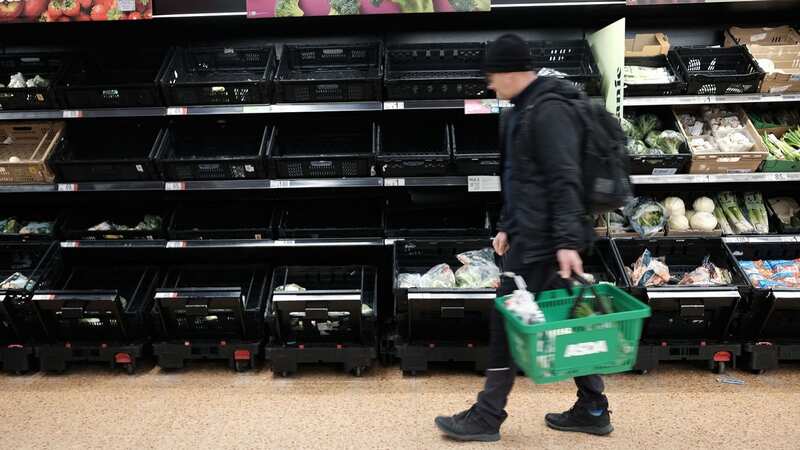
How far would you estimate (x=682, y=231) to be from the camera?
3.34m

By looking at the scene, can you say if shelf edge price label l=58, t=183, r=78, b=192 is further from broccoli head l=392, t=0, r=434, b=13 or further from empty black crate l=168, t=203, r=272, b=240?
broccoli head l=392, t=0, r=434, b=13

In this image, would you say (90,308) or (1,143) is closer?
(90,308)

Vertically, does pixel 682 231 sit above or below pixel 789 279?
above

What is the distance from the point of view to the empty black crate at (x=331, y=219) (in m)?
3.35

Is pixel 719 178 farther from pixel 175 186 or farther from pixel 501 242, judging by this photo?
pixel 175 186

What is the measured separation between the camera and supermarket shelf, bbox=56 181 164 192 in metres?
3.30

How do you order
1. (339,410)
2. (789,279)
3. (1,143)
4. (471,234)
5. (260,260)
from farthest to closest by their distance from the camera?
(260,260) → (1,143) → (471,234) → (789,279) → (339,410)

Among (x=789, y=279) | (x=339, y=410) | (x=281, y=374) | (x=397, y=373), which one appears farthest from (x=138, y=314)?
(x=789, y=279)

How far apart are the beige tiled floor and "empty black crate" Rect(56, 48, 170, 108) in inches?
64.8

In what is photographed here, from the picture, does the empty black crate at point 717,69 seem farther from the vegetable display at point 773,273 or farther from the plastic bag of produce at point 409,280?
the plastic bag of produce at point 409,280

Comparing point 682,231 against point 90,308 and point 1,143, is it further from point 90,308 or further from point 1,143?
point 1,143

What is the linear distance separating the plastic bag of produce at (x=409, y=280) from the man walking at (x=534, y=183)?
0.90 meters

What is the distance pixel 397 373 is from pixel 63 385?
1979 mm

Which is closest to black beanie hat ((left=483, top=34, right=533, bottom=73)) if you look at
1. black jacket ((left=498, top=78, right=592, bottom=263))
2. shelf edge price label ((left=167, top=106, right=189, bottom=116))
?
black jacket ((left=498, top=78, right=592, bottom=263))
